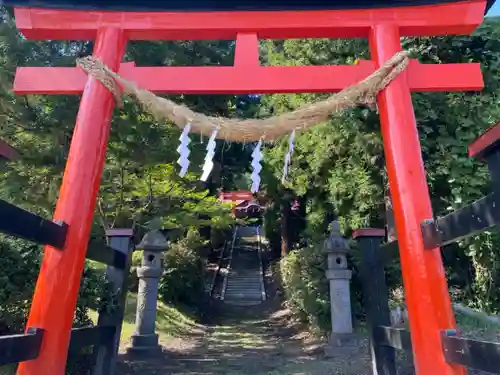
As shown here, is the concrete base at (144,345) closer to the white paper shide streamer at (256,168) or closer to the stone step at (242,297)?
the white paper shide streamer at (256,168)

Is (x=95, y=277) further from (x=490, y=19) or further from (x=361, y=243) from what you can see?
(x=490, y=19)

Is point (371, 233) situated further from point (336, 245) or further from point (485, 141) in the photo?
point (336, 245)

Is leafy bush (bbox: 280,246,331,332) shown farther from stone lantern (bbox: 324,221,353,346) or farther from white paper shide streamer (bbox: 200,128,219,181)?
white paper shide streamer (bbox: 200,128,219,181)

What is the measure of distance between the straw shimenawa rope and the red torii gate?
0.10 metres

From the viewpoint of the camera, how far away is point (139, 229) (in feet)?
33.9

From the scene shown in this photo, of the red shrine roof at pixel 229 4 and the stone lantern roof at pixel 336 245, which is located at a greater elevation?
the red shrine roof at pixel 229 4

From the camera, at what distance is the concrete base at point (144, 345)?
722cm

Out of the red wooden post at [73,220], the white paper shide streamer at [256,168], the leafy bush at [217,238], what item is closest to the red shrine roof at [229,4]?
the red wooden post at [73,220]

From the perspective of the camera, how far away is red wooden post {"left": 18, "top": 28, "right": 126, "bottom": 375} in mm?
3014

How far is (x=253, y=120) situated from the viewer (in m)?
3.73

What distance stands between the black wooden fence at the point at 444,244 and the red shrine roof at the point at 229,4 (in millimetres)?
2103

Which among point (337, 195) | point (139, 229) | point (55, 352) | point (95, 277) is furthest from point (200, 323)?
point (55, 352)

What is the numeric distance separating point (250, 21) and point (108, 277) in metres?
3.16

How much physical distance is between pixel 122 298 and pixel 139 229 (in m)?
5.68
